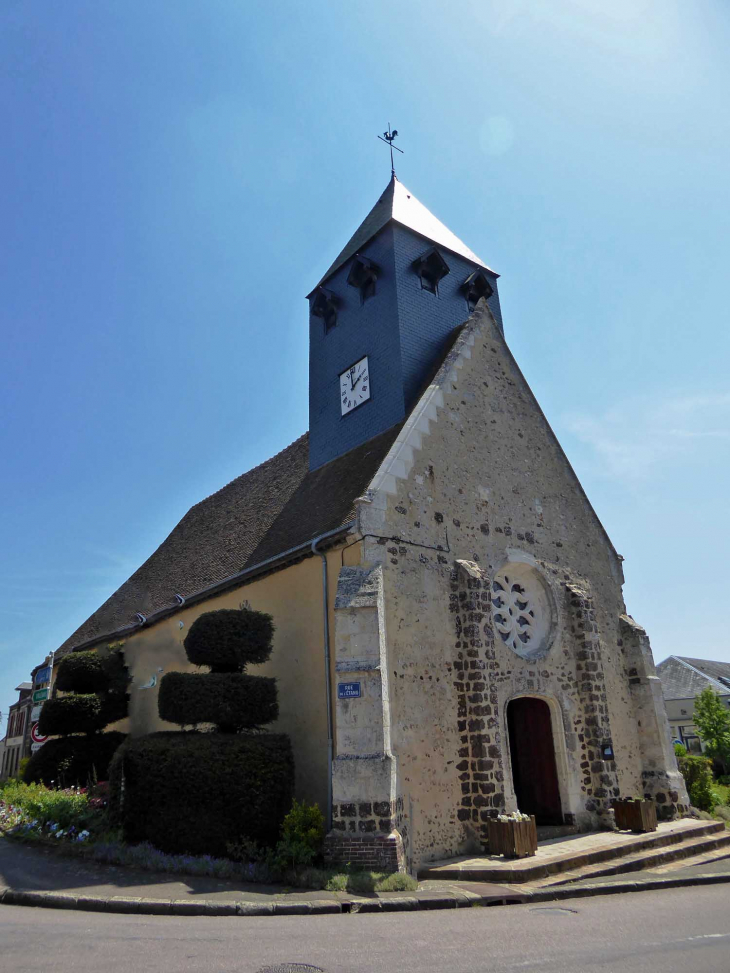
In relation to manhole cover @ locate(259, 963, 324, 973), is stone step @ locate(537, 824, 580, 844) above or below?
above

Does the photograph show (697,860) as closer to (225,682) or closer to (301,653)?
(301,653)

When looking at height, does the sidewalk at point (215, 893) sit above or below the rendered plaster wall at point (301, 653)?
below

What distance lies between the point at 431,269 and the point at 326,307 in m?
2.90

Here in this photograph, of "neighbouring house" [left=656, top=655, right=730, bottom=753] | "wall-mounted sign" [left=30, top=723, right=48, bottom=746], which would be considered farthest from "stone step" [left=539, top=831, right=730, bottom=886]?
"neighbouring house" [left=656, top=655, right=730, bottom=753]

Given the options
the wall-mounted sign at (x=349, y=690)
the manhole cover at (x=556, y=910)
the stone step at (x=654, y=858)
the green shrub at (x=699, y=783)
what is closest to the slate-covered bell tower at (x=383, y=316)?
the wall-mounted sign at (x=349, y=690)

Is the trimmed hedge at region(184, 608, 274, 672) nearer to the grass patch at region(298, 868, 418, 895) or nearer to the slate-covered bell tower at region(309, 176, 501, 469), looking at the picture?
the grass patch at region(298, 868, 418, 895)

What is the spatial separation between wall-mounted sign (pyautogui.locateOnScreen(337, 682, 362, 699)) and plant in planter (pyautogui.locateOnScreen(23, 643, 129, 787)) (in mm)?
7100

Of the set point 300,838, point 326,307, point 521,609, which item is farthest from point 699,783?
point 326,307

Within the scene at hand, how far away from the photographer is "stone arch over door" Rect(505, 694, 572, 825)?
1162cm

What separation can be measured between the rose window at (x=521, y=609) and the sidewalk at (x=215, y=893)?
4243 mm

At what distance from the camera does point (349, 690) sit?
8.97 m

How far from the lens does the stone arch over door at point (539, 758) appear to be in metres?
11.6

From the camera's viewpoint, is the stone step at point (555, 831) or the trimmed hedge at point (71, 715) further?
the trimmed hedge at point (71, 715)

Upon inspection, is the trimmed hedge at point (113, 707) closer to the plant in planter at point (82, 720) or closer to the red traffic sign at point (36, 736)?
the plant in planter at point (82, 720)
